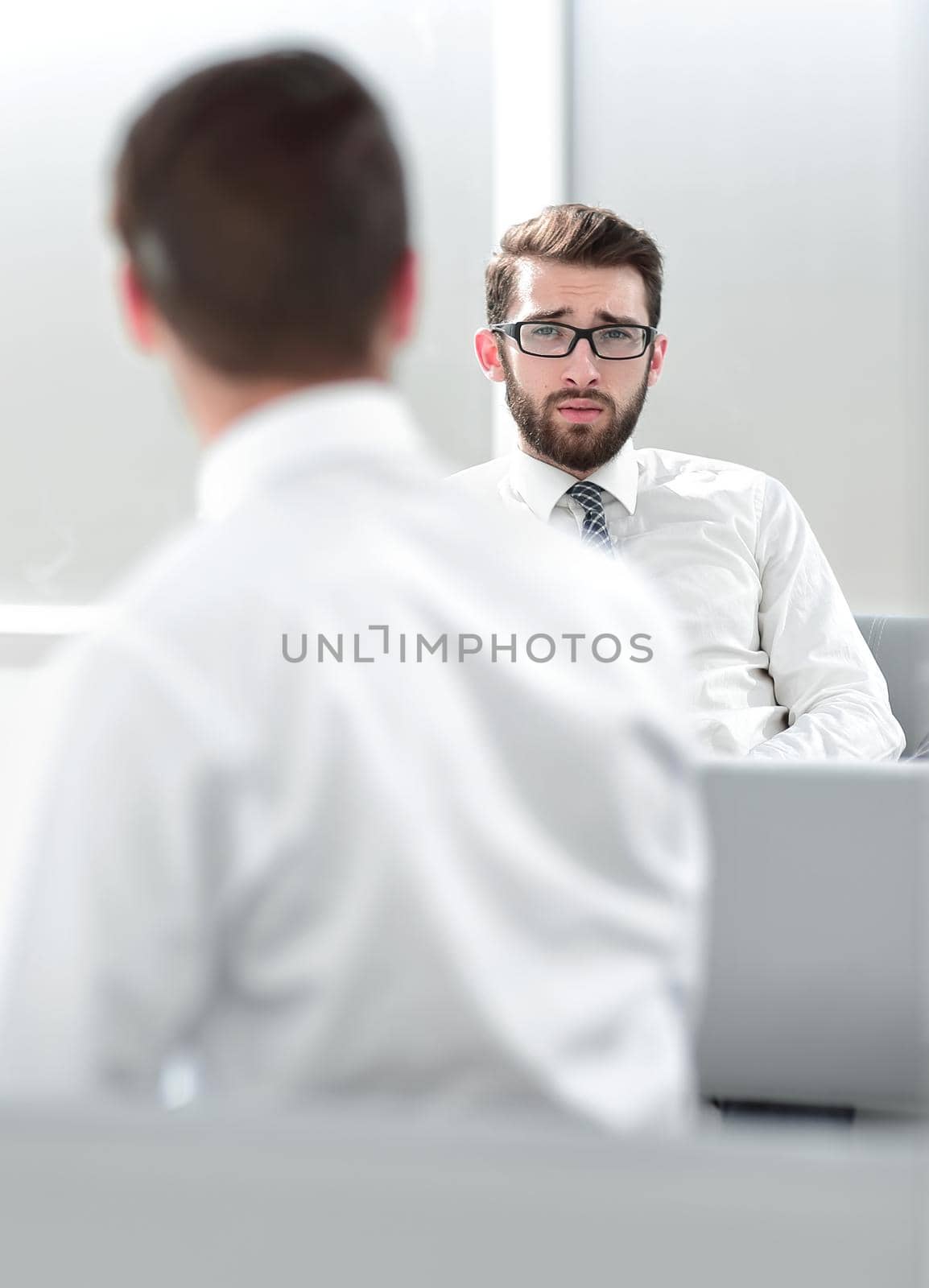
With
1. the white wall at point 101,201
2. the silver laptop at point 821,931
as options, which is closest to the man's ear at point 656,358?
the silver laptop at point 821,931

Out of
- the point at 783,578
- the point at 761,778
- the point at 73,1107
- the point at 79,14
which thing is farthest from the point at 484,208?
the point at 73,1107

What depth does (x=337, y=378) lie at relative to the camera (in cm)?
70

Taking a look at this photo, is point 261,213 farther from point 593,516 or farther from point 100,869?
point 593,516

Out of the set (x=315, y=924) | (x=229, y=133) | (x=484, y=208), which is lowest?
(x=315, y=924)

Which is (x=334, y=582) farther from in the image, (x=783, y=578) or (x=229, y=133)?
(x=783, y=578)

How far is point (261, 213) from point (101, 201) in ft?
10.6

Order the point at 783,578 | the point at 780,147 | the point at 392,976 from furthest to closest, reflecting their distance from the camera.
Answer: the point at 780,147
the point at 783,578
the point at 392,976

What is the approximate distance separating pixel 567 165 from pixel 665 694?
10.2 feet

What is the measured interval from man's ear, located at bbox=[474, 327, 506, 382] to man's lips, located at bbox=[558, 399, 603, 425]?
0.14 meters

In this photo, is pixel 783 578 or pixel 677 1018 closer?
pixel 677 1018

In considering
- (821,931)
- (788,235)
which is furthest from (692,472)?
(788,235)

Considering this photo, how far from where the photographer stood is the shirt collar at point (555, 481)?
7.33 ft

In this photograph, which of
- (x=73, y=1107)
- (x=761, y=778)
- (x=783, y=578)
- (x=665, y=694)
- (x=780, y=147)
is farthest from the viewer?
(x=780, y=147)

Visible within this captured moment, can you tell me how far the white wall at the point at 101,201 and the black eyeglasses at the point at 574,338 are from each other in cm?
139
